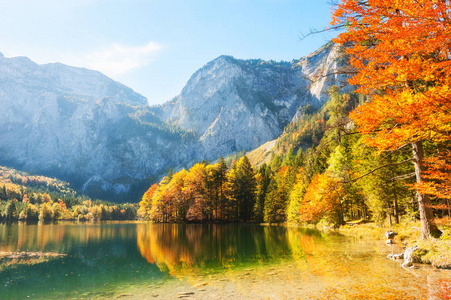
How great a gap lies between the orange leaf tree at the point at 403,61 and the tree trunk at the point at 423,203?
2.40m

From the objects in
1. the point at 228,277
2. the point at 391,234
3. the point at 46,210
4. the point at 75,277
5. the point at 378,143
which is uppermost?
the point at 378,143

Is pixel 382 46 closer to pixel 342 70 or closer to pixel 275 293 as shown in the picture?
pixel 342 70

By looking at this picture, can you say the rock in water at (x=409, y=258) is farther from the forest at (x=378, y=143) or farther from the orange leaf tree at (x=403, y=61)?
the orange leaf tree at (x=403, y=61)

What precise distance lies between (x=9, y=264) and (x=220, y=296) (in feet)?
60.7

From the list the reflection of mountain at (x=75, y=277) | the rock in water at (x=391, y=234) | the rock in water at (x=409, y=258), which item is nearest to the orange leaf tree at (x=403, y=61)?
the rock in water at (x=409, y=258)

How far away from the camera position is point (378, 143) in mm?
11664

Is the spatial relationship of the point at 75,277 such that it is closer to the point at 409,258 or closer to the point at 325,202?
the point at 409,258

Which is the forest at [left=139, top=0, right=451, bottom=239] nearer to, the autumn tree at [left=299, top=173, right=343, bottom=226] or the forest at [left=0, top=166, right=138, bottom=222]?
the autumn tree at [left=299, top=173, right=343, bottom=226]

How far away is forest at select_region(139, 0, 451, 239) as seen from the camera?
9766 millimetres

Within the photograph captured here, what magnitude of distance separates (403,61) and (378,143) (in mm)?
A: 3544

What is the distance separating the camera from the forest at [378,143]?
9.77m

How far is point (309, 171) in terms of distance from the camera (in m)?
53.9

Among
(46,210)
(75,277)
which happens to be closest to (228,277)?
(75,277)

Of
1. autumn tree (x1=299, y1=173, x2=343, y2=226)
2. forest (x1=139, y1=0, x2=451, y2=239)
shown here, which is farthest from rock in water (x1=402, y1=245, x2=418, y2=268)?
autumn tree (x1=299, y1=173, x2=343, y2=226)
